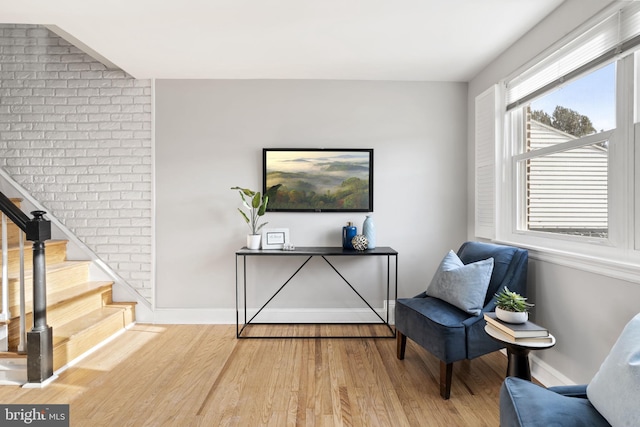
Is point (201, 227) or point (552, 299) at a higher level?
point (201, 227)

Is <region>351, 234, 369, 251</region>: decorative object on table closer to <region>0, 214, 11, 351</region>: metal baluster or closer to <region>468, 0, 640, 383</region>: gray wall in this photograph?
<region>468, 0, 640, 383</region>: gray wall

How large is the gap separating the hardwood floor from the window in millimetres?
1088

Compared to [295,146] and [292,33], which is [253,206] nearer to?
[295,146]

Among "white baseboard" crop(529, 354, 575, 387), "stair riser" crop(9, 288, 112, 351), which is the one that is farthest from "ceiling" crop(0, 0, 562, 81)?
"white baseboard" crop(529, 354, 575, 387)

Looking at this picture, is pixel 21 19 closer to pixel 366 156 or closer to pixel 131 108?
pixel 131 108

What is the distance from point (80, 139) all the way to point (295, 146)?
204 cm

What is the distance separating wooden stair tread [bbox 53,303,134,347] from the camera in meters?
2.44

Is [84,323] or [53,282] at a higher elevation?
[53,282]

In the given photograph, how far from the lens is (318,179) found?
3.22m

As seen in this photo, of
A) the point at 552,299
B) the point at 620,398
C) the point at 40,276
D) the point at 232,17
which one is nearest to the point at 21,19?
the point at 232,17

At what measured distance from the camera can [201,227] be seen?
10.6 feet

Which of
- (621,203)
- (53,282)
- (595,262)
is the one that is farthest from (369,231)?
(53,282)

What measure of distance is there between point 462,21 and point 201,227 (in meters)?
2.72

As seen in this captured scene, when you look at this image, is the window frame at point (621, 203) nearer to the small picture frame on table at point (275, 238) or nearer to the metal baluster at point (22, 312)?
the small picture frame on table at point (275, 238)
